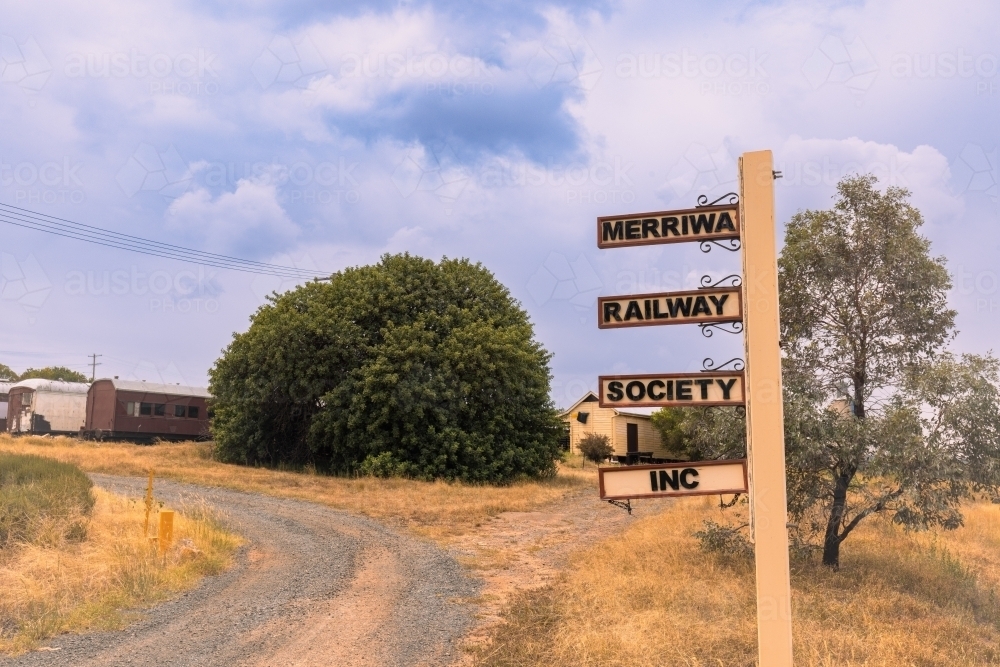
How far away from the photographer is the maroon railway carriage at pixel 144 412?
3981 centimetres

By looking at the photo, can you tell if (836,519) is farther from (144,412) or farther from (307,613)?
(144,412)

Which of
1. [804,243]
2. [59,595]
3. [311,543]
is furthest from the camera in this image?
[311,543]

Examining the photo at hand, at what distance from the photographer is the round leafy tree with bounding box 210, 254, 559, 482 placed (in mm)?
28438

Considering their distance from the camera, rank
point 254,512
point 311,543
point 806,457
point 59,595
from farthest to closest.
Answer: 1. point 254,512
2. point 311,543
3. point 806,457
4. point 59,595

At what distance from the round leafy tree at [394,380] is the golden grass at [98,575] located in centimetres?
1381

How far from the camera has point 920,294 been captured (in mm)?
11492

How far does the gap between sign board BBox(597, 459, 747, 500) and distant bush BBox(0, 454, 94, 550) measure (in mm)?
10935

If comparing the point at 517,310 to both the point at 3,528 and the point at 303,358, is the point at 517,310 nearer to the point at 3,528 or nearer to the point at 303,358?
the point at 303,358

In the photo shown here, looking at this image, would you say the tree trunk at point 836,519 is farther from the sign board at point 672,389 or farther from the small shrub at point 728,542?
the sign board at point 672,389

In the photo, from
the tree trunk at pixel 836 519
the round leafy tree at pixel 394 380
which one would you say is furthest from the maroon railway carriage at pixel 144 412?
the tree trunk at pixel 836 519

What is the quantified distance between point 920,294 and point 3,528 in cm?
1525

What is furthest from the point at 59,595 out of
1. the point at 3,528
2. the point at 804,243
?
the point at 804,243

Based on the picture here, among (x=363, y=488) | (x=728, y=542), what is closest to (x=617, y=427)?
(x=363, y=488)

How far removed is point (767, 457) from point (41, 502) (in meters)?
13.9
